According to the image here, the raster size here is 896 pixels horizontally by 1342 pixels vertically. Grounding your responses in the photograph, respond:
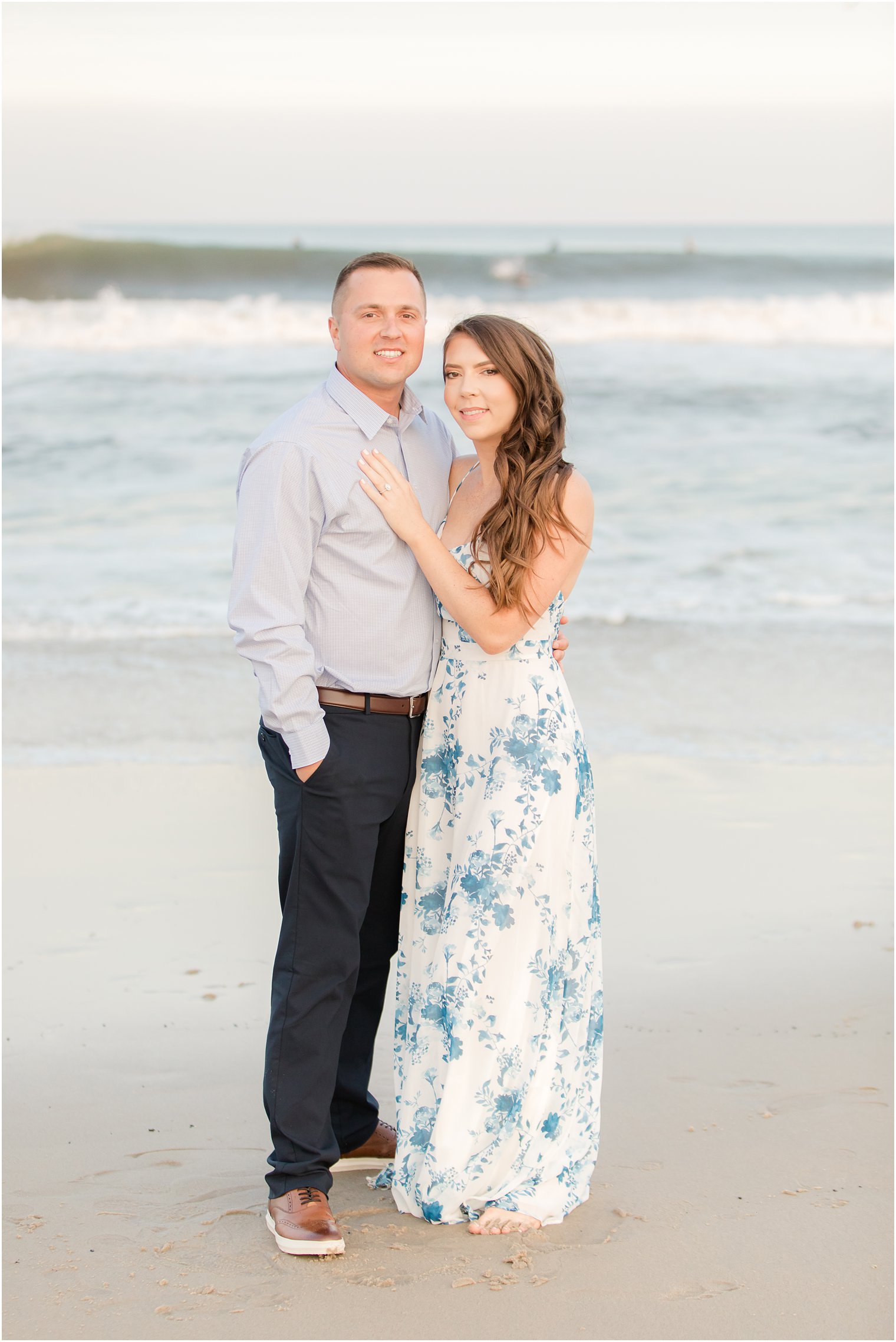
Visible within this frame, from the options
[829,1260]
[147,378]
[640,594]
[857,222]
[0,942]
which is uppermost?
[857,222]

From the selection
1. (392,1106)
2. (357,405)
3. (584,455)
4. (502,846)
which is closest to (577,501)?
(357,405)

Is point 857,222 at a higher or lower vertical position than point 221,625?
higher

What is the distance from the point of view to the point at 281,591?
105 inches

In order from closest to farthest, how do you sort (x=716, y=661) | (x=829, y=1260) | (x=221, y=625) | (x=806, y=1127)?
(x=829, y=1260)
(x=806, y=1127)
(x=716, y=661)
(x=221, y=625)

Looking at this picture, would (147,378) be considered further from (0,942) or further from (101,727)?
(0,942)

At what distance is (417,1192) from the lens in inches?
109

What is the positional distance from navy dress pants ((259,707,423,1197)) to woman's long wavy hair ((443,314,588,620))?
1.46ft

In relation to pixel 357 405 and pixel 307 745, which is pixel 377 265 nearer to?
pixel 357 405

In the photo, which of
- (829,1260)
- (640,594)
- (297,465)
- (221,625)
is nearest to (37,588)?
(221,625)

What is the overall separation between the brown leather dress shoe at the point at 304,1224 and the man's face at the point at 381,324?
184 centimetres

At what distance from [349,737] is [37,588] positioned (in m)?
7.19

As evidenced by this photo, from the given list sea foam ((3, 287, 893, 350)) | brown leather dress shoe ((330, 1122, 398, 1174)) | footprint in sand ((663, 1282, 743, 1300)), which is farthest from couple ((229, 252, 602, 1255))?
sea foam ((3, 287, 893, 350))

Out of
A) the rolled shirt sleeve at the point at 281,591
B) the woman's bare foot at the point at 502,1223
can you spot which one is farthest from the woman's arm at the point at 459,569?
the woman's bare foot at the point at 502,1223

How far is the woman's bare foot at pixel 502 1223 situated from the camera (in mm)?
2715
